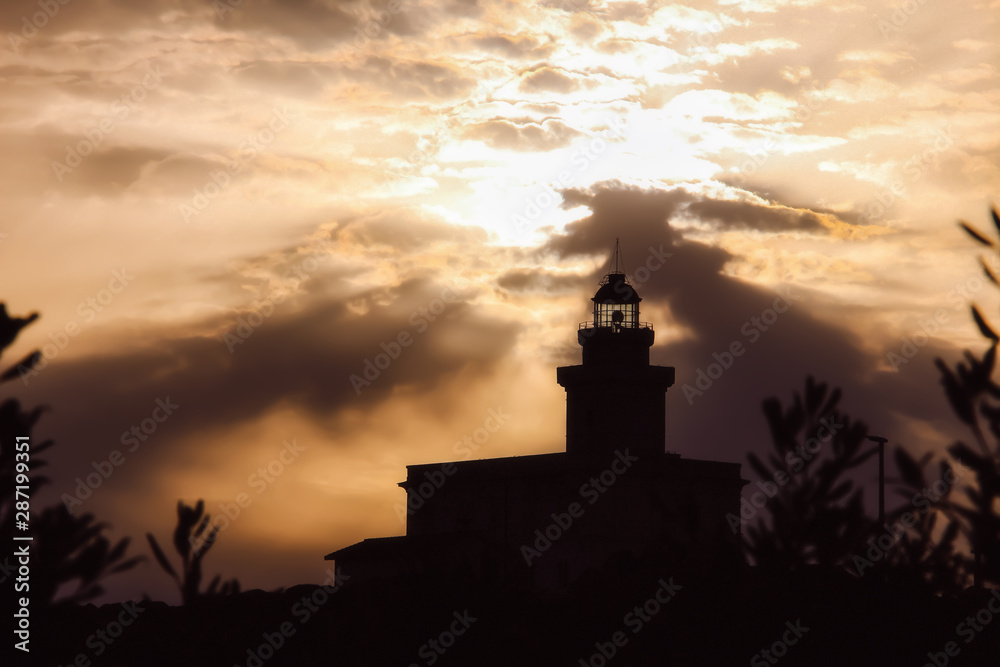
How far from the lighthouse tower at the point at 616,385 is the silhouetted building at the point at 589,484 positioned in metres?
0.06

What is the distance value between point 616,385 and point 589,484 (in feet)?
19.6

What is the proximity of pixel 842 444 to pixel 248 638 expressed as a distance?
11.1 metres

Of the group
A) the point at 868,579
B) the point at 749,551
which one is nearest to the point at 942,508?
the point at 749,551

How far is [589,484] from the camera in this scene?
61.1m

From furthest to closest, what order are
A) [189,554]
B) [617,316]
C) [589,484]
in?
[617,316]
[589,484]
[189,554]

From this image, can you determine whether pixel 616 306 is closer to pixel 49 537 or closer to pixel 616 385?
pixel 616 385

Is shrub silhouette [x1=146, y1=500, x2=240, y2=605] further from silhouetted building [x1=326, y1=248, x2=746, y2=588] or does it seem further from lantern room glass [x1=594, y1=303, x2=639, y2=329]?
lantern room glass [x1=594, y1=303, x2=639, y2=329]

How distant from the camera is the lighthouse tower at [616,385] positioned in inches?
2498

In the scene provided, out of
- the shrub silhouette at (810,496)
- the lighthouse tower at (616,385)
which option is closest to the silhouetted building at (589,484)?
the lighthouse tower at (616,385)

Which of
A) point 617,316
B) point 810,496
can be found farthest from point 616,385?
point 810,496

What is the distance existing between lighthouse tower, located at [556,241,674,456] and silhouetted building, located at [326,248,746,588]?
0.06m

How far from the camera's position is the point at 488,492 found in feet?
211

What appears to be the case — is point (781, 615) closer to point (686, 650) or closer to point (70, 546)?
point (686, 650)

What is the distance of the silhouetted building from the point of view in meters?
59.9
